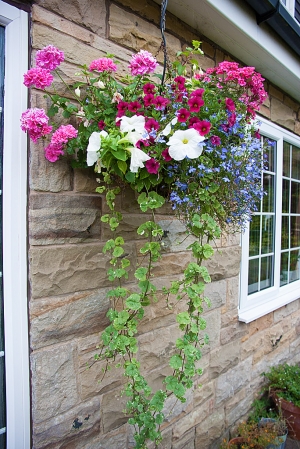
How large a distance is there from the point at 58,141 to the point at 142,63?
0.49 meters

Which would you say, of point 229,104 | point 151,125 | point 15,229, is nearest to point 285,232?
point 229,104

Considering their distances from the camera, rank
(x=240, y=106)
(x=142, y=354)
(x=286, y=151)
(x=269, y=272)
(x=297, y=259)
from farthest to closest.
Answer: (x=297, y=259) < (x=286, y=151) < (x=269, y=272) < (x=142, y=354) < (x=240, y=106)

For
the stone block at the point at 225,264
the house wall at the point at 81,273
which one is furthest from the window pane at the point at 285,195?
the house wall at the point at 81,273

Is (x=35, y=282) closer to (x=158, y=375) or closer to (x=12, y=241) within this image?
(x=12, y=241)

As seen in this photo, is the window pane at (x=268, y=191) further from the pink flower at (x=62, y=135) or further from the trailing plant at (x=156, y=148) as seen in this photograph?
the pink flower at (x=62, y=135)

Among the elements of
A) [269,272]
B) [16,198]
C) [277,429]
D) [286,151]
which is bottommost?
[277,429]

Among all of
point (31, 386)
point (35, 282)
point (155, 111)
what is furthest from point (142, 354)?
point (155, 111)

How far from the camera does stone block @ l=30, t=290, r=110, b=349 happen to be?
1350mm

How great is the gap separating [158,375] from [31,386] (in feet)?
2.68

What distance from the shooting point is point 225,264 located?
238 centimetres

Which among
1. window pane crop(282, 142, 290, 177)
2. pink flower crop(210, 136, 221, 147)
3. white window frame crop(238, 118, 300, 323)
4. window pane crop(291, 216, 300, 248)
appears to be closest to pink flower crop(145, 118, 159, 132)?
pink flower crop(210, 136, 221, 147)

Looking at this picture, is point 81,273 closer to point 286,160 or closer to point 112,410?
point 112,410

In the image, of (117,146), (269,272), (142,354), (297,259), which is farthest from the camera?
(297,259)

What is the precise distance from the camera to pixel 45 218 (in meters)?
1.36
